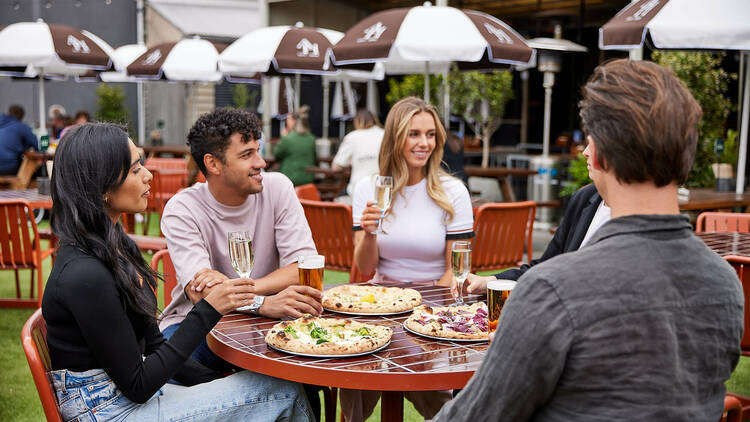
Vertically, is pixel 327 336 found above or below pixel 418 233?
below

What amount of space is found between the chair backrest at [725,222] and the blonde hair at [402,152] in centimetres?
194

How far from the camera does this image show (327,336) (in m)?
2.13

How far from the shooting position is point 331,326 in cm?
225

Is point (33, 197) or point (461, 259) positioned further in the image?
point (33, 197)

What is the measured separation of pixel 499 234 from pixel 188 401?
293 cm

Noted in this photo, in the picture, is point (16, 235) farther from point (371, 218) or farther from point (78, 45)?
point (78, 45)

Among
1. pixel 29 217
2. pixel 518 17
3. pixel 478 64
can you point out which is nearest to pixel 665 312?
pixel 29 217

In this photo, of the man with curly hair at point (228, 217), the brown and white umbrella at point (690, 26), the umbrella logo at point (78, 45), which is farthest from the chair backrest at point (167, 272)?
the umbrella logo at point (78, 45)

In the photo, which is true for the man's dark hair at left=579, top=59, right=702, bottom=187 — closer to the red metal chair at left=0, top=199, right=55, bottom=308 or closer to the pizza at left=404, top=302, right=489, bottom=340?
the pizza at left=404, top=302, right=489, bottom=340

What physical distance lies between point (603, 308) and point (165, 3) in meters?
19.4

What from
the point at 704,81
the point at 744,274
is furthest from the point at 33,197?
the point at 704,81

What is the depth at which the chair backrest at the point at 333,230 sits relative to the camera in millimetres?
4613

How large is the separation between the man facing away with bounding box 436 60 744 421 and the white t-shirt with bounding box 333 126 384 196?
6.92 metres

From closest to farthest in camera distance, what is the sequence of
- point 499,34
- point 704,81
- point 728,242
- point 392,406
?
point 392,406, point 728,242, point 499,34, point 704,81
